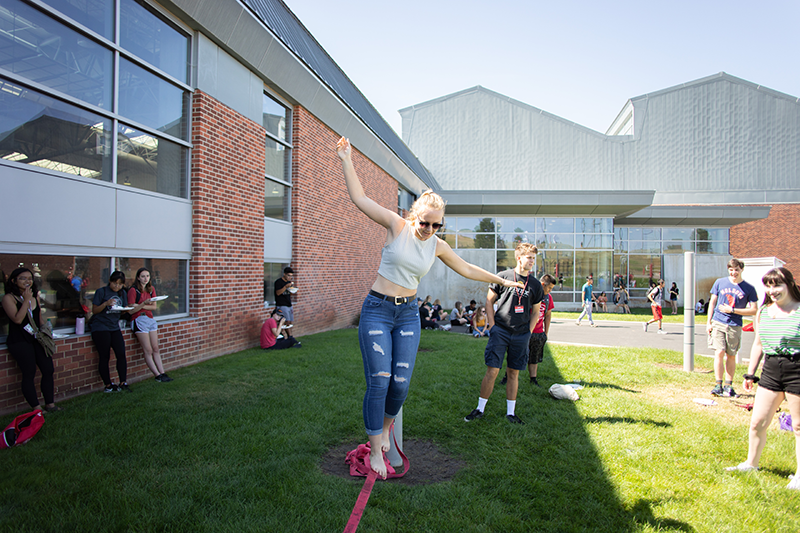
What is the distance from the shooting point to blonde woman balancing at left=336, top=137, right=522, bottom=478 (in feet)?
10.1

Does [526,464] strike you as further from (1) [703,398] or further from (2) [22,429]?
(2) [22,429]

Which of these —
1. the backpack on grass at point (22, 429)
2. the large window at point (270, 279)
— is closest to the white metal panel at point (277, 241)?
the large window at point (270, 279)

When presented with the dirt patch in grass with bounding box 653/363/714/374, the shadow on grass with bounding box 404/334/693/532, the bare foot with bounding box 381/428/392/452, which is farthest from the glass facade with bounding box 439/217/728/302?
the bare foot with bounding box 381/428/392/452

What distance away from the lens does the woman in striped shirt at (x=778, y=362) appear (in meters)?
3.64

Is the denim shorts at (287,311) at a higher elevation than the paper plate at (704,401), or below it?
higher

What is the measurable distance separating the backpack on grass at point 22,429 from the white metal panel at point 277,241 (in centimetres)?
649

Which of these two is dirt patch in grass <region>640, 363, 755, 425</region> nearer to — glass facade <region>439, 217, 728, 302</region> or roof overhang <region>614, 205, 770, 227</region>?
glass facade <region>439, 217, 728, 302</region>

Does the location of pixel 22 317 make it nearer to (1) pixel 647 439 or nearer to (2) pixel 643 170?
(1) pixel 647 439

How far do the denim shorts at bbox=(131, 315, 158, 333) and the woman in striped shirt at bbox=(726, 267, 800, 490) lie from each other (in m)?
7.21

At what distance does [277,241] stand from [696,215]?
Answer: 25.9m

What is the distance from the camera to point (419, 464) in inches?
153

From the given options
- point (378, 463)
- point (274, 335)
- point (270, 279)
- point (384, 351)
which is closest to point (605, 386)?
point (378, 463)

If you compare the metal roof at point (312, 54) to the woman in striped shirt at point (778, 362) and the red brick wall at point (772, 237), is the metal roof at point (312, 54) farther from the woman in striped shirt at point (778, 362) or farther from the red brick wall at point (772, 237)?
the red brick wall at point (772, 237)

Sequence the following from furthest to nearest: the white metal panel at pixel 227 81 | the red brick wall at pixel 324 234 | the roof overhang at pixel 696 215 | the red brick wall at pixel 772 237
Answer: the red brick wall at pixel 772 237 < the roof overhang at pixel 696 215 < the red brick wall at pixel 324 234 < the white metal panel at pixel 227 81
